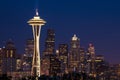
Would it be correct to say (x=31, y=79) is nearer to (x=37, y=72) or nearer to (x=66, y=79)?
(x=66, y=79)

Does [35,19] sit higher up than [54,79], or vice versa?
[35,19]

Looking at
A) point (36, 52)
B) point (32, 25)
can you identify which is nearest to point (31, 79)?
point (36, 52)

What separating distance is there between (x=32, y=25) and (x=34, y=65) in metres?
12.0

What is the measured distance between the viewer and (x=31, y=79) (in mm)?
127000

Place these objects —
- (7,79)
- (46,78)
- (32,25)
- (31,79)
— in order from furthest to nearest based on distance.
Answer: (32,25)
(46,78)
(31,79)
(7,79)

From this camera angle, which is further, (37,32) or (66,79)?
(37,32)

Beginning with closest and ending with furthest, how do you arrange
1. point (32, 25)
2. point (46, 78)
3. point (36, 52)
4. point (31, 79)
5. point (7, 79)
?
point (7, 79) → point (31, 79) → point (46, 78) → point (36, 52) → point (32, 25)

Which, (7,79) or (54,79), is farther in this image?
(54,79)

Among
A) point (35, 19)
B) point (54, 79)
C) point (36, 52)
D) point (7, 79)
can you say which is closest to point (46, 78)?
point (54, 79)

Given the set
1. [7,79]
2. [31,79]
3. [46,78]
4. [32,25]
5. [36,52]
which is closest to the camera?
[7,79]

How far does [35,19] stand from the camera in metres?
165

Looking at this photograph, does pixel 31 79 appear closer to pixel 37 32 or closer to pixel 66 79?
pixel 66 79

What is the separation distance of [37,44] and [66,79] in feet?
57.1

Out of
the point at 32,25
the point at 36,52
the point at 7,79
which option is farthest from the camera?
the point at 32,25
